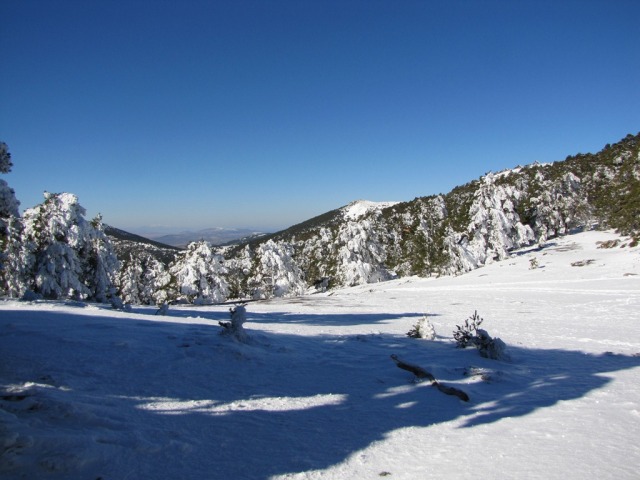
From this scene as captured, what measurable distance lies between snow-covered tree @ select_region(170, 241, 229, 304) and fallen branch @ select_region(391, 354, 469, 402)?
3996 cm

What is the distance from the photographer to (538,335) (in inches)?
579

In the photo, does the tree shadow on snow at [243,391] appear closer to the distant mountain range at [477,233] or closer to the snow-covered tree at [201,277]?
the snow-covered tree at [201,277]

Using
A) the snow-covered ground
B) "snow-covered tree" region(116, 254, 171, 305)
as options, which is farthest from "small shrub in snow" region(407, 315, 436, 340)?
"snow-covered tree" region(116, 254, 171, 305)

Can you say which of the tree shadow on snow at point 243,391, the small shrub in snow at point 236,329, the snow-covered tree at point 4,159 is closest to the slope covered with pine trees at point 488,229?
the tree shadow on snow at point 243,391

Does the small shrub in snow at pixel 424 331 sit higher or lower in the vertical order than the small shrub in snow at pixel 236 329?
lower

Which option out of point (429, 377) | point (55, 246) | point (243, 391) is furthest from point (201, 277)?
point (429, 377)

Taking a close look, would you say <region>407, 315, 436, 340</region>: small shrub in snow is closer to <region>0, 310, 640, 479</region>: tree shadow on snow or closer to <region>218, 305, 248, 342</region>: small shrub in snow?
<region>0, 310, 640, 479</region>: tree shadow on snow

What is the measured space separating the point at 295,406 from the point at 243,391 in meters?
1.14

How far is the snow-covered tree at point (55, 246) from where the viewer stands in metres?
27.5

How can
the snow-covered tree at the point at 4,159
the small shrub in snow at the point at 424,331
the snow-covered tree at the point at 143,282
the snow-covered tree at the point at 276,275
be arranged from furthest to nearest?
1. the snow-covered tree at the point at 276,275
2. the snow-covered tree at the point at 143,282
3. the small shrub in snow at the point at 424,331
4. the snow-covered tree at the point at 4,159

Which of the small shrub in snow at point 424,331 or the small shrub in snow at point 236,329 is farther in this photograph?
the small shrub in snow at point 424,331

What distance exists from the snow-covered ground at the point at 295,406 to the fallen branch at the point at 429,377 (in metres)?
0.13

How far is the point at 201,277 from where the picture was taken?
46.5 m

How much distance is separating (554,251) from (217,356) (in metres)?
53.7
